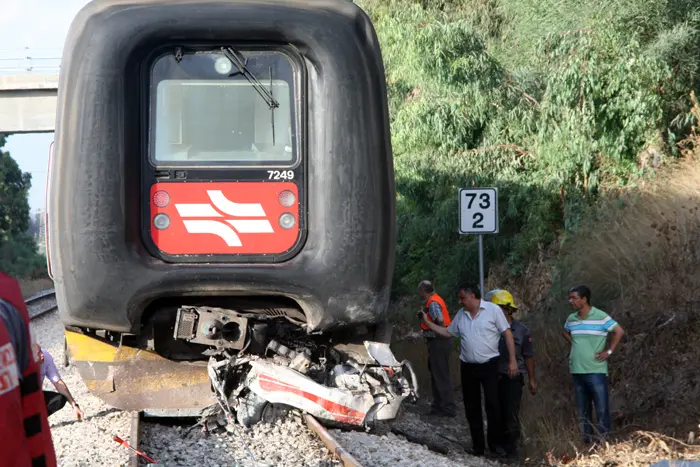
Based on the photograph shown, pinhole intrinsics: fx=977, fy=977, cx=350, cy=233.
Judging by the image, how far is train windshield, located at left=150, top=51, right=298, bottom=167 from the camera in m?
6.96

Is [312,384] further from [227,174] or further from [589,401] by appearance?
[589,401]

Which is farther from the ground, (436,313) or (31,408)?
(31,408)

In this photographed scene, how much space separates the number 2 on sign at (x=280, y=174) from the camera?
22.8ft

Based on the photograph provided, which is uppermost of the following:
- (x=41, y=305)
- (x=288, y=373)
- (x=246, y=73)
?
(x=246, y=73)

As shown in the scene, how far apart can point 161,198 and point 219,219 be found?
0.44 meters

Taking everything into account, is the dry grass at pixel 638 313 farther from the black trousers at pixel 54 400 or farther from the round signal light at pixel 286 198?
the black trousers at pixel 54 400

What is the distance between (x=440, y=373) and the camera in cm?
1083

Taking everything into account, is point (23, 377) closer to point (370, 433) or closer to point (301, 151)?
point (301, 151)

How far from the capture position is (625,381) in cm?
912

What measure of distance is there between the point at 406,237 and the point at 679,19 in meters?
5.77

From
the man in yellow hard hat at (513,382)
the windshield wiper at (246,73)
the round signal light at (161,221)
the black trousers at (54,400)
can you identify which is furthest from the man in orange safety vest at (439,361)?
the black trousers at (54,400)

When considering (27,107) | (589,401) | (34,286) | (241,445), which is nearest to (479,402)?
(589,401)

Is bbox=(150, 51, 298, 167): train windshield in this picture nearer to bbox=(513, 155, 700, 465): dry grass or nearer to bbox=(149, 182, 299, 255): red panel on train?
bbox=(149, 182, 299, 255): red panel on train

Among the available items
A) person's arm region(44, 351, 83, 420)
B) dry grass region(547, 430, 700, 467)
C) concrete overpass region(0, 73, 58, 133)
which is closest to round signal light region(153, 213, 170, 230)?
person's arm region(44, 351, 83, 420)
